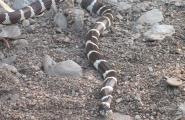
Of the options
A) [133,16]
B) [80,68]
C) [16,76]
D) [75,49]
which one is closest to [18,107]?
[16,76]

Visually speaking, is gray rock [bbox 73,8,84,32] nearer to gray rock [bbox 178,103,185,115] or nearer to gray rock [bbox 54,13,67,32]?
gray rock [bbox 54,13,67,32]

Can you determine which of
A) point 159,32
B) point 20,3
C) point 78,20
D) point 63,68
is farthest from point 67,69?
point 20,3

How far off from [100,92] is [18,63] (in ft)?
3.46

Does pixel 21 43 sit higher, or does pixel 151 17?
pixel 151 17

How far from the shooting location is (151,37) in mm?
6207

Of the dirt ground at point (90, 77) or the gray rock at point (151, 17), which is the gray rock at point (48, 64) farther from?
the gray rock at point (151, 17)

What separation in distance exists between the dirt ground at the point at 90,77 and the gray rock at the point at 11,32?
8 cm

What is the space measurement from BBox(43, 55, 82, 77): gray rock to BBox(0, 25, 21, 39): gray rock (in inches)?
34.1

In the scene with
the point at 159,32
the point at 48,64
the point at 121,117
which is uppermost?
the point at 159,32

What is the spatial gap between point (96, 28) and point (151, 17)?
782mm

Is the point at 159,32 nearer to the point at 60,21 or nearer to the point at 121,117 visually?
the point at 60,21

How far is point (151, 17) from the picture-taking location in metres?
6.69

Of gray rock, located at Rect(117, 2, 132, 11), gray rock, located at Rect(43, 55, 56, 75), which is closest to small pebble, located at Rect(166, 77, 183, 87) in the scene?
gray rock, located at Rect(43, 55, 56, 75)

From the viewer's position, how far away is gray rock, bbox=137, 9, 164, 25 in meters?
6.61
